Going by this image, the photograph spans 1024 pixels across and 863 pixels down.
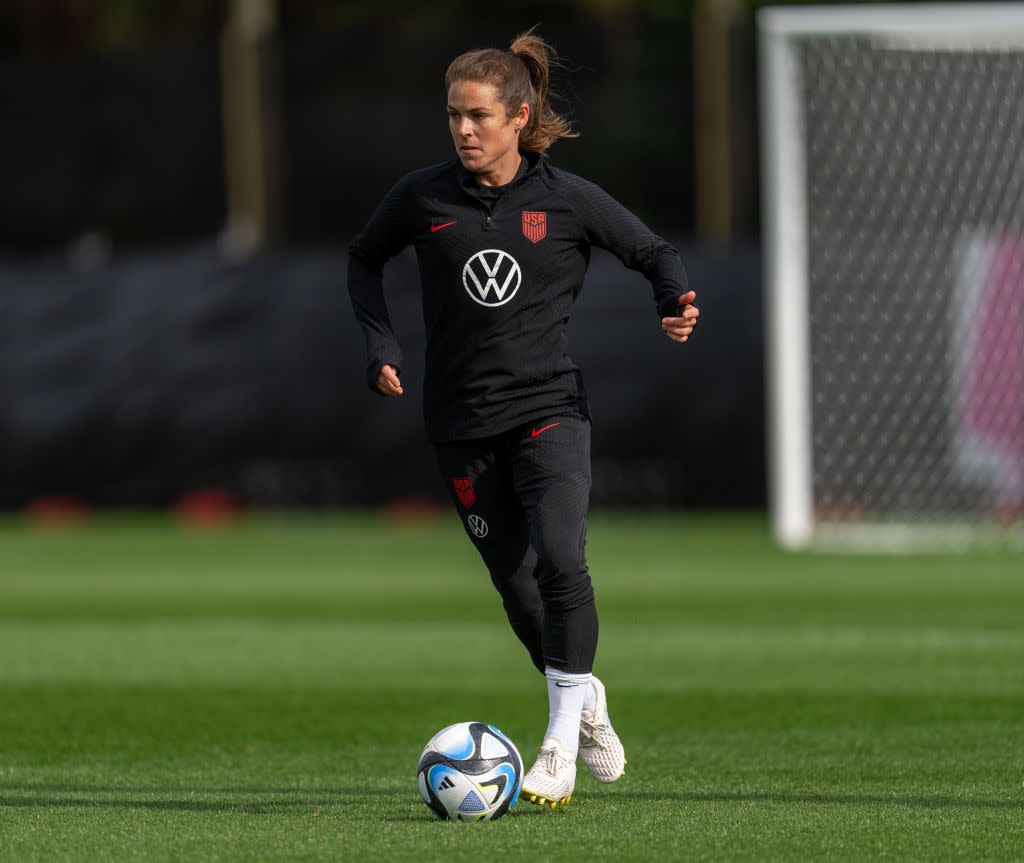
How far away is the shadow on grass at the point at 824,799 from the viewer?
17.5ft

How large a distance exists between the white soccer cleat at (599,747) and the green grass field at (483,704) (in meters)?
0.07

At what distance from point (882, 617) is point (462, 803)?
19.1ft

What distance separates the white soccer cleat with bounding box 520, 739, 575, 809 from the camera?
17.4 feet

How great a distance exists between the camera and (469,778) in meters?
5.18

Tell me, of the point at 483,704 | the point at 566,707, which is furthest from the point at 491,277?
the point at 483,704

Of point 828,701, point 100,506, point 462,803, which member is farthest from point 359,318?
point 100,506

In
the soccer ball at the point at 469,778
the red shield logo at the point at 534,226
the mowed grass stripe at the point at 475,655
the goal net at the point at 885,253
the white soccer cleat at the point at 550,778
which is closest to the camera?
the soccer ball at the point at 469,778

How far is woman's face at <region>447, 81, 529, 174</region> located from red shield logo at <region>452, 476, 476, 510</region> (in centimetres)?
82

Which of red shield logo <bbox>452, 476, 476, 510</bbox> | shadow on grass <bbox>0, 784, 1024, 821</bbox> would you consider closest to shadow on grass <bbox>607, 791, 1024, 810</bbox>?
shadow on grass <bbox>0, 784, 1024, 821</bbox>

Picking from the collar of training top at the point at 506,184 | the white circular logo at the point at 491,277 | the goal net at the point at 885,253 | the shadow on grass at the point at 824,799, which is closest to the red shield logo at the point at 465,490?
the white circular logo at the point at 491,277

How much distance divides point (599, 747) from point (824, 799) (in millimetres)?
616

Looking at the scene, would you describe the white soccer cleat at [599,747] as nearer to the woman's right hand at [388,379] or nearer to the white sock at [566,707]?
the white sock at [566,707]

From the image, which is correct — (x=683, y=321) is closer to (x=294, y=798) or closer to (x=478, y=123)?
(x=478, y=123)

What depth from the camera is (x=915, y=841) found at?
480 centimetres
